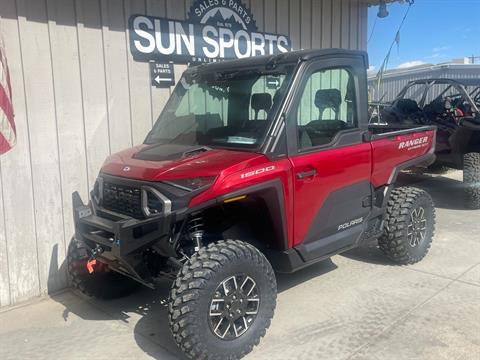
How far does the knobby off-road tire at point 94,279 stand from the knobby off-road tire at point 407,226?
2.53 meters

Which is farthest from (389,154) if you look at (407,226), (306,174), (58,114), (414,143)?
(58,114)

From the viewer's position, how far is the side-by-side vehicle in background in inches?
296

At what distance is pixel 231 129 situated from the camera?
13.1ft

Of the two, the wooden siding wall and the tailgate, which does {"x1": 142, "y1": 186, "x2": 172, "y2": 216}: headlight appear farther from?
the tailgate

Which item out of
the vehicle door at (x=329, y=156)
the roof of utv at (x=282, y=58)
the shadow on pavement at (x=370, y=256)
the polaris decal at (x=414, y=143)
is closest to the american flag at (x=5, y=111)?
the roof of utv at (x=282, y=58)

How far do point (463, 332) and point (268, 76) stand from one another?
8.10 feet

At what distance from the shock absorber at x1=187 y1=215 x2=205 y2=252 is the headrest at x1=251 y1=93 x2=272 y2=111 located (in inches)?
38.9

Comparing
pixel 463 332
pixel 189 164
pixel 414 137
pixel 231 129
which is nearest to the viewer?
pixel 189 164

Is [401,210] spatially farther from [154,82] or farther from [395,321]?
[154,82]

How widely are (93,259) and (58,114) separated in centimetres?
156

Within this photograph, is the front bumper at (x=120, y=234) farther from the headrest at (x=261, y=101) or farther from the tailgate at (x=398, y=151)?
the tailgate at (x=398, y=151)

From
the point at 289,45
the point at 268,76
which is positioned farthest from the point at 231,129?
the point at 289,45

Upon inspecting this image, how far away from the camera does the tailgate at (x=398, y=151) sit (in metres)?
4.48

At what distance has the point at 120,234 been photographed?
323cm
